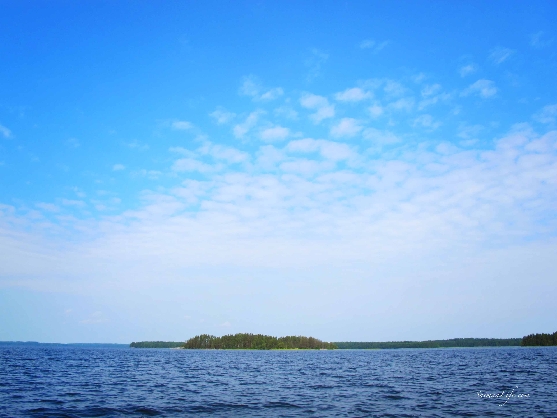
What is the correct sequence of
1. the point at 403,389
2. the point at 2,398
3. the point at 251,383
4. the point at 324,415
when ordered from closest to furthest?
the point at 324,415 → the point at 2,398 → the point at 403,389 → the point at 251,383

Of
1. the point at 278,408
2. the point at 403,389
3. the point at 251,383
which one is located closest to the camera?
the point at 278,408

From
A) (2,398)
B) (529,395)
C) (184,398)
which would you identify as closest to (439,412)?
(529,395)

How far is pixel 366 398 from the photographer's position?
124 feet

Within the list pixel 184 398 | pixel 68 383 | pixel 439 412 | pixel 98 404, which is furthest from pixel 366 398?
pixel 68 383

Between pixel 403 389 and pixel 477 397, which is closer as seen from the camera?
pixel 477 397

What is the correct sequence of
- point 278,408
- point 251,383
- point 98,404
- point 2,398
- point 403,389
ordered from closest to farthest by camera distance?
point 278,408
point 98,404
point 2,398
point 403,389
point 251,383

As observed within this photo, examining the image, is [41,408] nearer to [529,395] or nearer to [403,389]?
[403,389]

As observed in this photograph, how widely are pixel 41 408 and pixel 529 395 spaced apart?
4400cm

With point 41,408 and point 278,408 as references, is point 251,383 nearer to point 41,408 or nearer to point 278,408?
point 278,408

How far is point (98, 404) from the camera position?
35031 millimetres

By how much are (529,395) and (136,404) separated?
36.6 m

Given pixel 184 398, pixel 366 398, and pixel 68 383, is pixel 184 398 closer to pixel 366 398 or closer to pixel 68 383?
pixel 366 398

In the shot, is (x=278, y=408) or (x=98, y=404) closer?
(x=278, y=408)

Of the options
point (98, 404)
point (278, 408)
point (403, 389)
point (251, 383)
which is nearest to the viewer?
point (278, 408)
